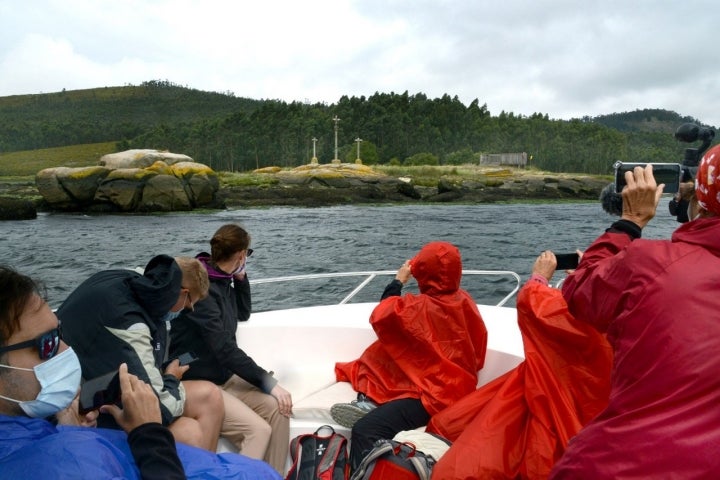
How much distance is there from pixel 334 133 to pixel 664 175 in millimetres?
86978

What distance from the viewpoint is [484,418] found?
1.78 m

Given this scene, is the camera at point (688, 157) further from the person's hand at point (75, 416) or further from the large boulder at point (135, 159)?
the large boulder at point (135, 159)

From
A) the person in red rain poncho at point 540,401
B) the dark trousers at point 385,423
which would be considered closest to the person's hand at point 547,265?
the person in red rain poncho at point 540,401

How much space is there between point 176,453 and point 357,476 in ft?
2.68

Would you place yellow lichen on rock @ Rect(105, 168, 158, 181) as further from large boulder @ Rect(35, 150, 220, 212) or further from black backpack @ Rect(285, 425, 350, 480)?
black backpack @ Rect(285, 425, 350, 480)

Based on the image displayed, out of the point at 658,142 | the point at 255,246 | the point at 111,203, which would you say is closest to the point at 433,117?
the point at 658,142

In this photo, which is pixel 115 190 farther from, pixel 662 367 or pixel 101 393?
pixel 662 367

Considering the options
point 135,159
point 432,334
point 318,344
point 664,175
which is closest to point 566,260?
point 664,175

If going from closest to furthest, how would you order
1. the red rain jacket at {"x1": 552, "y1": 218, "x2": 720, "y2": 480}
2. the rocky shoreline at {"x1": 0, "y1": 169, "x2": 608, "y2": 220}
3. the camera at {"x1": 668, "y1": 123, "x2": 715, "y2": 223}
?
the red rain jacket at {"x1": 552, "y1": 218, "x2": 720, "y2": 480}, the camera at {"x1": 668, "y1": 123, "x2": 715, "y2": 223}, the rocky shoreline at {"x1": 0, "y1": 169, "x2": 608, "y2": 220}

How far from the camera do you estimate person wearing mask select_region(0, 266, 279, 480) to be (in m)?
1.11

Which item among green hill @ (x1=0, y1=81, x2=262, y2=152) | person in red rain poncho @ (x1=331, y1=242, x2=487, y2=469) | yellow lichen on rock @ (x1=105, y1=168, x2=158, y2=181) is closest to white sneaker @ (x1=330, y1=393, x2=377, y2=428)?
person in red rain poncho @ (x1=331, y1=242, x2=487, y2=469)

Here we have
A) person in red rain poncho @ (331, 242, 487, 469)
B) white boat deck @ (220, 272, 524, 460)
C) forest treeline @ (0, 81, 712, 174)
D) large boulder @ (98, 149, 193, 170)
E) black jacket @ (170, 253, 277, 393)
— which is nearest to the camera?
person in red rain poncho @ (331, 242, 487, 469)

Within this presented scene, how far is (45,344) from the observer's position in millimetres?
1206

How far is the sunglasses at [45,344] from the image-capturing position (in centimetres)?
117
